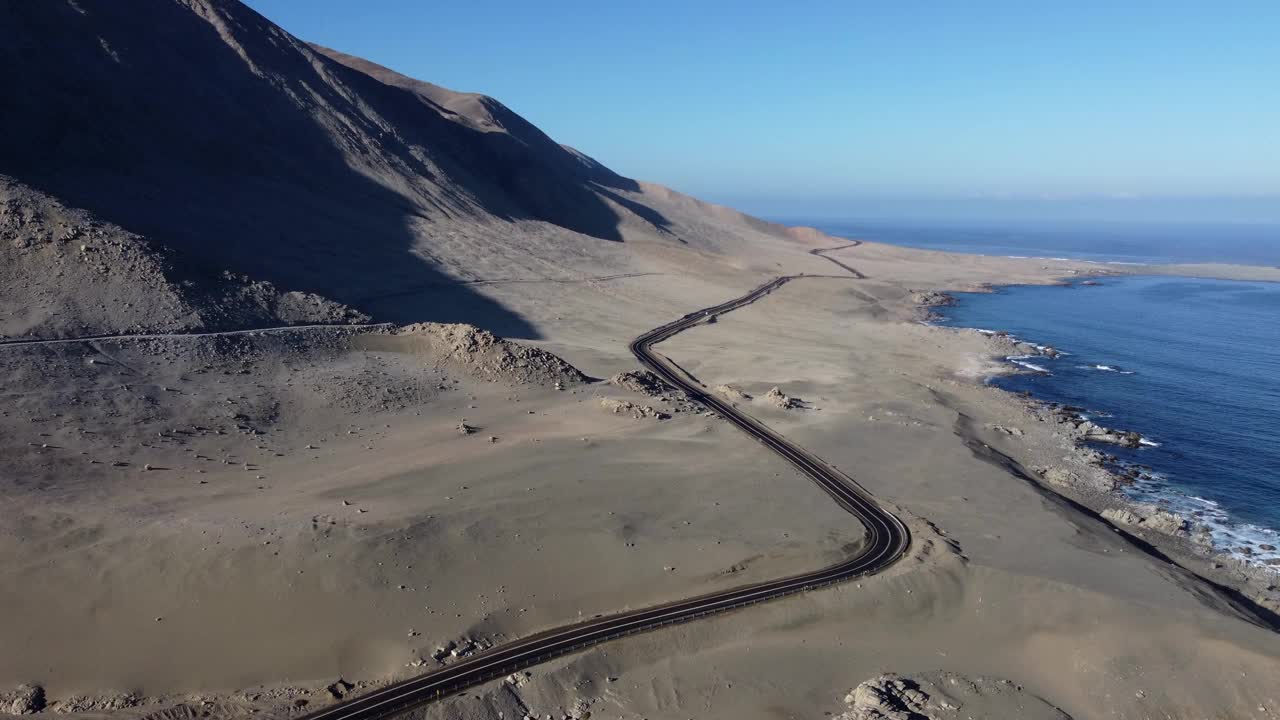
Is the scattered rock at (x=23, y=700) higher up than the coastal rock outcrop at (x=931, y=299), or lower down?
lower down

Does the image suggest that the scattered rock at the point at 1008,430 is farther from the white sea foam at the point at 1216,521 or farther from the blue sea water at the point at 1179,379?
the white sea foam at the point at 1216,521

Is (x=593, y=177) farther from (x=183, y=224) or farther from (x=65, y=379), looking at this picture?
(x=65, y=379)

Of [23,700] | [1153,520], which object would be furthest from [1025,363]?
[23,700]

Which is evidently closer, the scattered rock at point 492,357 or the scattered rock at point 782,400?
the scattered rock at point 492,357

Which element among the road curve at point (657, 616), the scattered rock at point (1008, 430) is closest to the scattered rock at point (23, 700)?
the road curve at point (657, 616)

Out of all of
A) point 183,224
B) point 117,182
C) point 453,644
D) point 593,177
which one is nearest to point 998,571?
point 453,644

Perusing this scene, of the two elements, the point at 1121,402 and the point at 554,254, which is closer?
the point at 1121,402

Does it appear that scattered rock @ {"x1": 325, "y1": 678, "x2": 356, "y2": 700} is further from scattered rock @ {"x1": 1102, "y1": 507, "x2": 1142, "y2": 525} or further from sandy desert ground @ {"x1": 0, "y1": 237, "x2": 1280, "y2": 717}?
scattered rock @ {"x1": 1102, "y1": 507, "x2": 1142, "y2": 525}
